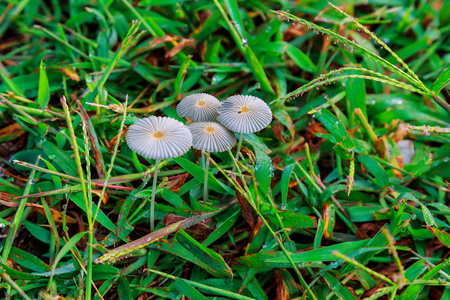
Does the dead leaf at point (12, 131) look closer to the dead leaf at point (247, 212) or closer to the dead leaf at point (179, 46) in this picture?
the dead leaf at point (179, 46)

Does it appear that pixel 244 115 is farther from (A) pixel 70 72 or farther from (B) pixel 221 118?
(A) pixel 70 72

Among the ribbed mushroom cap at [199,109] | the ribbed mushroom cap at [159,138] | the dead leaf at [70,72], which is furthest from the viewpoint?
the dead leaf at [70,72]

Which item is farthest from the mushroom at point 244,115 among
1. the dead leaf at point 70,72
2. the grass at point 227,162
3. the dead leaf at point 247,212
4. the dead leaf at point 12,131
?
the dead leaf at point 12,131

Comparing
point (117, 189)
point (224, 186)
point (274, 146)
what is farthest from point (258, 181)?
point (117, 189)

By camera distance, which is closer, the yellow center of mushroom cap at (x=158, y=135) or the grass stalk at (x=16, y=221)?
the yellow center of mushroom cap at (x=158, y=135)

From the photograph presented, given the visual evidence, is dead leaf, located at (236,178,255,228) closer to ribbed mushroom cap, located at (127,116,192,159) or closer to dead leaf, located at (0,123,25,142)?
ribbed mushroom cap, located at (127,116,192,159)

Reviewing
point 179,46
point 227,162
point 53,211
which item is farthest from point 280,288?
point 179,46

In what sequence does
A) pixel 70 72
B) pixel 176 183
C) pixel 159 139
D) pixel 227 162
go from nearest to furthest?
pixel 159 139
pixel 176 183
pixel 227 162
pixel 70 72
